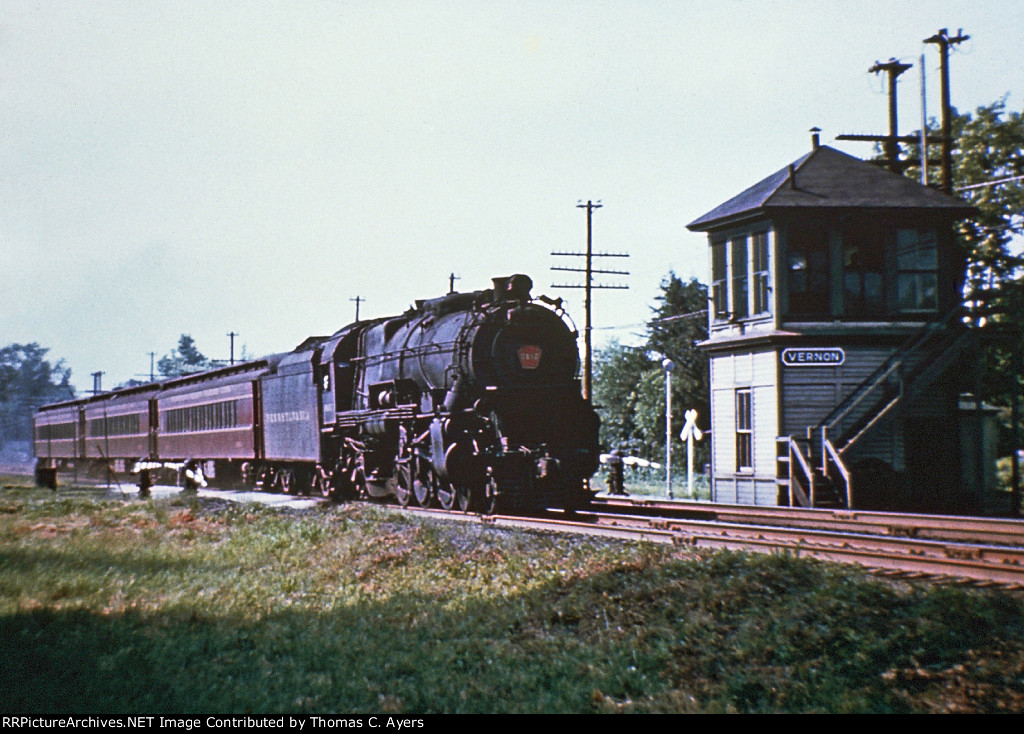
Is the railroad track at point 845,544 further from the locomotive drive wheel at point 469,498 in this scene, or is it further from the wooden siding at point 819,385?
the wooden siding at point 819,385

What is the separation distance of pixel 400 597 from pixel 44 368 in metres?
84.5

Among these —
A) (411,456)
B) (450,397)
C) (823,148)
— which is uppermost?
(823,148)

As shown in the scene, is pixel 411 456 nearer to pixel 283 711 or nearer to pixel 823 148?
pixel 283 711

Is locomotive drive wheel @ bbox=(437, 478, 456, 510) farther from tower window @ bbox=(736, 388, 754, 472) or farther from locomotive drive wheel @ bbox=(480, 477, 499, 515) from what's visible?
tower window @ bbox=(736, 388, 754, 472)

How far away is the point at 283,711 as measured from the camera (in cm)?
734

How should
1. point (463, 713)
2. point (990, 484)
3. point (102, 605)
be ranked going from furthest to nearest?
point (990, 484) → point (102, 605) → point (463, 713)

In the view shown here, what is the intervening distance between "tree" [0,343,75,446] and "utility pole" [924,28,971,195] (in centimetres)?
7144

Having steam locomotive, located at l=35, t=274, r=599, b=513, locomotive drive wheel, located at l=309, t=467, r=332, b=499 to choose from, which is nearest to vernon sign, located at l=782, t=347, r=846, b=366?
steam locomotive, located at l=35, t=274, r=599, b=513

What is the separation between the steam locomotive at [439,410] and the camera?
54.7 feet

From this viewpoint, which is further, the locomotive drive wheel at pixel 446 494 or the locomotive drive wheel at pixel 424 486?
the locomotive drive wheel at pixel 424 486

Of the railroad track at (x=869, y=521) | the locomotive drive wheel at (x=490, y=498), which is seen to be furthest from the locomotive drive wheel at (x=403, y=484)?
the railroad track at (x=869, y=521)

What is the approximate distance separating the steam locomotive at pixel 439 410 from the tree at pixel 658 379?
20.3 metres

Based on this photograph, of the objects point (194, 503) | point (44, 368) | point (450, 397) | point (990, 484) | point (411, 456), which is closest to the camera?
point (450, 397)

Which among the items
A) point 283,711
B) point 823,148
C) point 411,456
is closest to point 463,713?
point 283,711
